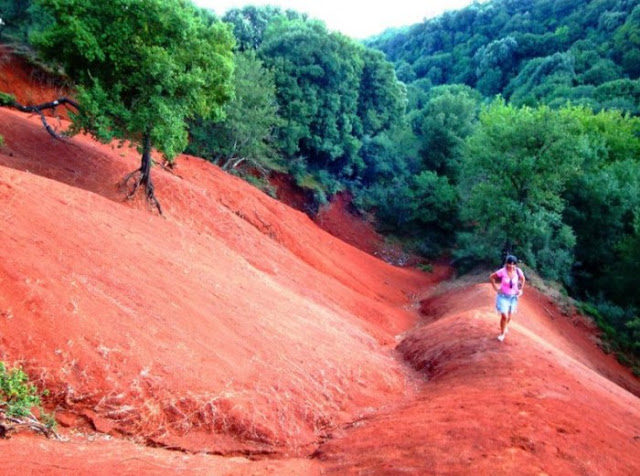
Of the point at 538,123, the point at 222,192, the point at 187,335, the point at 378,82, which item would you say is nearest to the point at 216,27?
the point at 222,192

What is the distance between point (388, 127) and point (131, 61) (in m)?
31.3

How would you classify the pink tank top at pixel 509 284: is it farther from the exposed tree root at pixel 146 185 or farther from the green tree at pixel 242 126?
the green tree at pixel 242 126

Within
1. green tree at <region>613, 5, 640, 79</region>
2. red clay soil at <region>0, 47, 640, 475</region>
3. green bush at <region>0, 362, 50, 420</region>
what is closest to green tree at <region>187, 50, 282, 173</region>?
red clay soil at <region>0, 47, 640, 475</region>

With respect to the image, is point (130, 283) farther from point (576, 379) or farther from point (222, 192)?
point (222, 192)

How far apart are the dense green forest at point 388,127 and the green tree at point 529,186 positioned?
0.08m

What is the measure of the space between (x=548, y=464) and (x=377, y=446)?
1935 millimetres

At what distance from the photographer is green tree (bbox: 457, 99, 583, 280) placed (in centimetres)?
2216

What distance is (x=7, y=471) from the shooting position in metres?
4.08

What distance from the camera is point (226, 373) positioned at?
7012mm

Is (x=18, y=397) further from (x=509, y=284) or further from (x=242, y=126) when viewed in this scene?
(x=242, y=126)

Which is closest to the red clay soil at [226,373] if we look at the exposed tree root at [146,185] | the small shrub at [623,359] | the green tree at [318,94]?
the exposed tree root at [146,185]

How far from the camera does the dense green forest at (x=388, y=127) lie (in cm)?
1227

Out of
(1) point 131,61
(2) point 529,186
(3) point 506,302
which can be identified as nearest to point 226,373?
(3) point 506,302

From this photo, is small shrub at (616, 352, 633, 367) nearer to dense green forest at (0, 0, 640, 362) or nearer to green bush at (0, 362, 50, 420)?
dense green forest at (0, 0, 640, 362)
